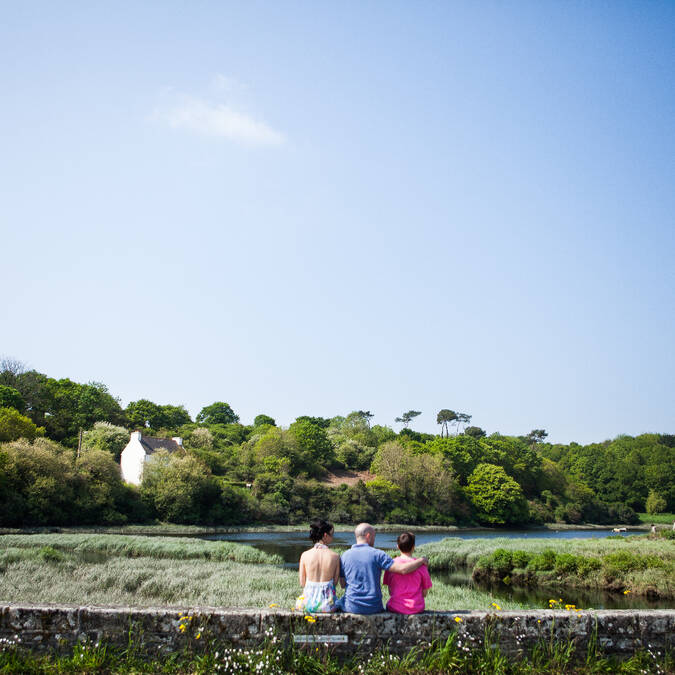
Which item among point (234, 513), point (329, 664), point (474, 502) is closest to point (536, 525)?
point (474, 502)

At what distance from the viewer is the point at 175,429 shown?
316 feet

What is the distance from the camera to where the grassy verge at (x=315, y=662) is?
6082mm

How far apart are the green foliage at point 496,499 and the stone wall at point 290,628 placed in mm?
74310

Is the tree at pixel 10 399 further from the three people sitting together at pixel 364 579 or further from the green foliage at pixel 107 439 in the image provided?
the three people sitting together at pixel 364 579

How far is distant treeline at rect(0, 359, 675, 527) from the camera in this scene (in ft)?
155

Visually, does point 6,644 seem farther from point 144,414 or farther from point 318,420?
point 318,420

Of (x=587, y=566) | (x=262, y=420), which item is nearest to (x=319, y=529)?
(x=587, y=566)

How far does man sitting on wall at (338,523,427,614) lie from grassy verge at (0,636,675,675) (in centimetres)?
56

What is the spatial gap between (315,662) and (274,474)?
204 feet

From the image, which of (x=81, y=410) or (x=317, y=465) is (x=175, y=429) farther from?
(x=317, y=465)

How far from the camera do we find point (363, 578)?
6.77 m

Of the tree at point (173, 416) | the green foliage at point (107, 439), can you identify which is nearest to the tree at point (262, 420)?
the tree at point (173, 416)

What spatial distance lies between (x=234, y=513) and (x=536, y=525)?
4740cm

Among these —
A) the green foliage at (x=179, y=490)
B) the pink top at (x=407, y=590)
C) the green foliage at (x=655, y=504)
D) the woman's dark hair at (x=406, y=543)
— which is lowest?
the green foliage at (x=655, y=504)
